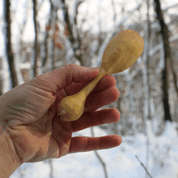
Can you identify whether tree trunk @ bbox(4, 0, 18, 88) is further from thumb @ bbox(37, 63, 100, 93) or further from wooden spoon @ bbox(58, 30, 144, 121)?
wooden spoon @ bbox(58, 30, 144, 121)

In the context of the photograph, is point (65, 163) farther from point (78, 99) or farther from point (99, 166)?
point (78, 99)

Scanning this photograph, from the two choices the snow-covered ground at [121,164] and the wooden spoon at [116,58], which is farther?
the snow-covered ground at [121,164]

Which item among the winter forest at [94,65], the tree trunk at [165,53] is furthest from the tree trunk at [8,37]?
the tree trunk at [165,53]

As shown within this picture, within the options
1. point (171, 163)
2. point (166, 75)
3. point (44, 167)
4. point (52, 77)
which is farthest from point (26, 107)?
point (166, 75)

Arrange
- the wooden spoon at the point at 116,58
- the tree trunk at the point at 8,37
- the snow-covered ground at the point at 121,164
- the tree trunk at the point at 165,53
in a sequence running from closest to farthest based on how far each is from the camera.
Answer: the wooden spoon at the point at 116,58, the tree trunk at the point at 8,37, the snow-covered ground at the point at 121,164, the tree trunk at the point at 165,53

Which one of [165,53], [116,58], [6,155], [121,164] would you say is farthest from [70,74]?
[165,53]

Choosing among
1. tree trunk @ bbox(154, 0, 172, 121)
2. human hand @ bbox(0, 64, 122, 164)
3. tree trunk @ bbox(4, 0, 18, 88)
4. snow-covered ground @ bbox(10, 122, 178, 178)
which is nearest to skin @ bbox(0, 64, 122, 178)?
human hand @ bbox(0, 64, 122, 164)

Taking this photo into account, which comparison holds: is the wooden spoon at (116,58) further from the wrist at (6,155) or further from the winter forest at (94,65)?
the winter forest at (94,65)

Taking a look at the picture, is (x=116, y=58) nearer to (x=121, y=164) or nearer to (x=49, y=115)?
(x=49, y=115)
